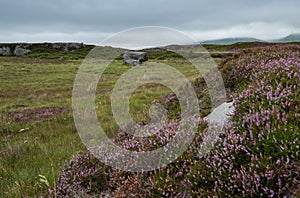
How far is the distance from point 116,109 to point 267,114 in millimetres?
7980

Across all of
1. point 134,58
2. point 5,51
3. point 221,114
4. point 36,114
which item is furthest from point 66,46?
point 221,114

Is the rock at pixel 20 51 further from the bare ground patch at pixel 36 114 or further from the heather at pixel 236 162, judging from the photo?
the heather at pixel 236 162

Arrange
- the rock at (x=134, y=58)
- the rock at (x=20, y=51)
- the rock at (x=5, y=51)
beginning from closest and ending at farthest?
the rock at (x=134, y=58), the rock at (x=20, y=51), the rock at (x=5, y=51)

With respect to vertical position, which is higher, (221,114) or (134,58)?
(134,58)

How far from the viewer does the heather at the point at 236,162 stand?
339 centimetres

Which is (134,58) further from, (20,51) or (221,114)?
(20,51)

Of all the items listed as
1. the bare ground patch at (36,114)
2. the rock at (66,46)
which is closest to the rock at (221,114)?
the bare ground patch at (36,114)

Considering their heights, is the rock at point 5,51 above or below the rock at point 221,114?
above

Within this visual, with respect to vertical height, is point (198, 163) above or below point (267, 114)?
below

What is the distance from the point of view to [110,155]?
5395mm

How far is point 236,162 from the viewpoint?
12.5ft

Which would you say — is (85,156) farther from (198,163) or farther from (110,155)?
(198,163)

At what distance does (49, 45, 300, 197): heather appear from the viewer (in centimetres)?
339

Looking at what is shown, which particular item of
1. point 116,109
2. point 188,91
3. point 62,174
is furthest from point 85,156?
point 116,109
